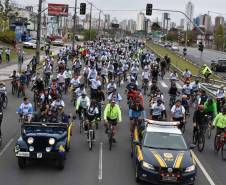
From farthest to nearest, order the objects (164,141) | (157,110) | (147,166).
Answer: (157,110), (164,141), (147,166)

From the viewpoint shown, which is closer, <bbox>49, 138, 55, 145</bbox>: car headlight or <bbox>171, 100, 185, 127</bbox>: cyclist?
<bbox>49, 138, 55, 145</bbox>: car headlight

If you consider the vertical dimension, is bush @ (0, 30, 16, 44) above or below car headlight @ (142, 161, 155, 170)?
above

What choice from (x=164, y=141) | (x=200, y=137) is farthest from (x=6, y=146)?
(x=200, y=137)

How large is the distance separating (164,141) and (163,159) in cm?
136

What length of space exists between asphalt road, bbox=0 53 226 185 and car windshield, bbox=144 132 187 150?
1.02 metres

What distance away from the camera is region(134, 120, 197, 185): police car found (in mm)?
12719

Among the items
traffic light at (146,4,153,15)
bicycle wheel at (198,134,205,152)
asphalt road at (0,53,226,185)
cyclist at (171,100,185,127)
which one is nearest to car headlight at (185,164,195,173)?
asphalt road at (0,53,226,185)

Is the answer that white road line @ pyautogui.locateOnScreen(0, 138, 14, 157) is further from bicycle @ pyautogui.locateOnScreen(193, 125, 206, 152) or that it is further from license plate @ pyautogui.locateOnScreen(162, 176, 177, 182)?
bicycle @ pyautogui.locateOnScreen(193, 125, 206, 152)

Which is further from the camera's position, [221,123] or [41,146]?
[221,123]

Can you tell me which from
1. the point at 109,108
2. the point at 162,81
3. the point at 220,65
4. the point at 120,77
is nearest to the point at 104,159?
the point at 109,108

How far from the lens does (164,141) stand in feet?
47.2

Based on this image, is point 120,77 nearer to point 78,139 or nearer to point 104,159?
point 78,139

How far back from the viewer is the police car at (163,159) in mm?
12719

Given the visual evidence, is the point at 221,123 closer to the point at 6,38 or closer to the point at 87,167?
the point at 87,167
